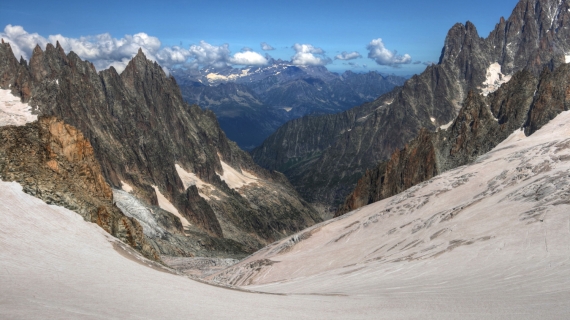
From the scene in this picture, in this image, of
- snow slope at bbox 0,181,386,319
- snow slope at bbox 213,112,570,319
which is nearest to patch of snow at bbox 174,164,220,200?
snow slope at bbox 213,112,570,319

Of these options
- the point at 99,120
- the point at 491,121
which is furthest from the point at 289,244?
the point at 99,120

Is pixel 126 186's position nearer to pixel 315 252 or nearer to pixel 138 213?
pixel 138 213

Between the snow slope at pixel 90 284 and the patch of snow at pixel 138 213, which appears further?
the patch of snow at pixel 138 213

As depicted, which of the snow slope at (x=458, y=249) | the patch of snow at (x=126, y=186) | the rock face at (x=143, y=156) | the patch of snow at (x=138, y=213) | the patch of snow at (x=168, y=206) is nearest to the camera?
the snow slope at (x=458, y=249)

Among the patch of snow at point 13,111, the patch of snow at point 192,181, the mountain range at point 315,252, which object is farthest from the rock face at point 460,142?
the patch of snow at point 13,111

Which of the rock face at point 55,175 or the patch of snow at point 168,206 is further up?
the rock face at point 55,175

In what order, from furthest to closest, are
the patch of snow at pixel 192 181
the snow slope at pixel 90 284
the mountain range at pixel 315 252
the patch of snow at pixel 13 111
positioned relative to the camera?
the patch of snow at pixel 192 181
the patch of snow at pixel 13 111
the mountain range at pixel 315 252
the snow slope at pixel 90 284

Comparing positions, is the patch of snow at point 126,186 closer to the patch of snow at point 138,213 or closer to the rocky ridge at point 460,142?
the patch of snow at point 138,213
